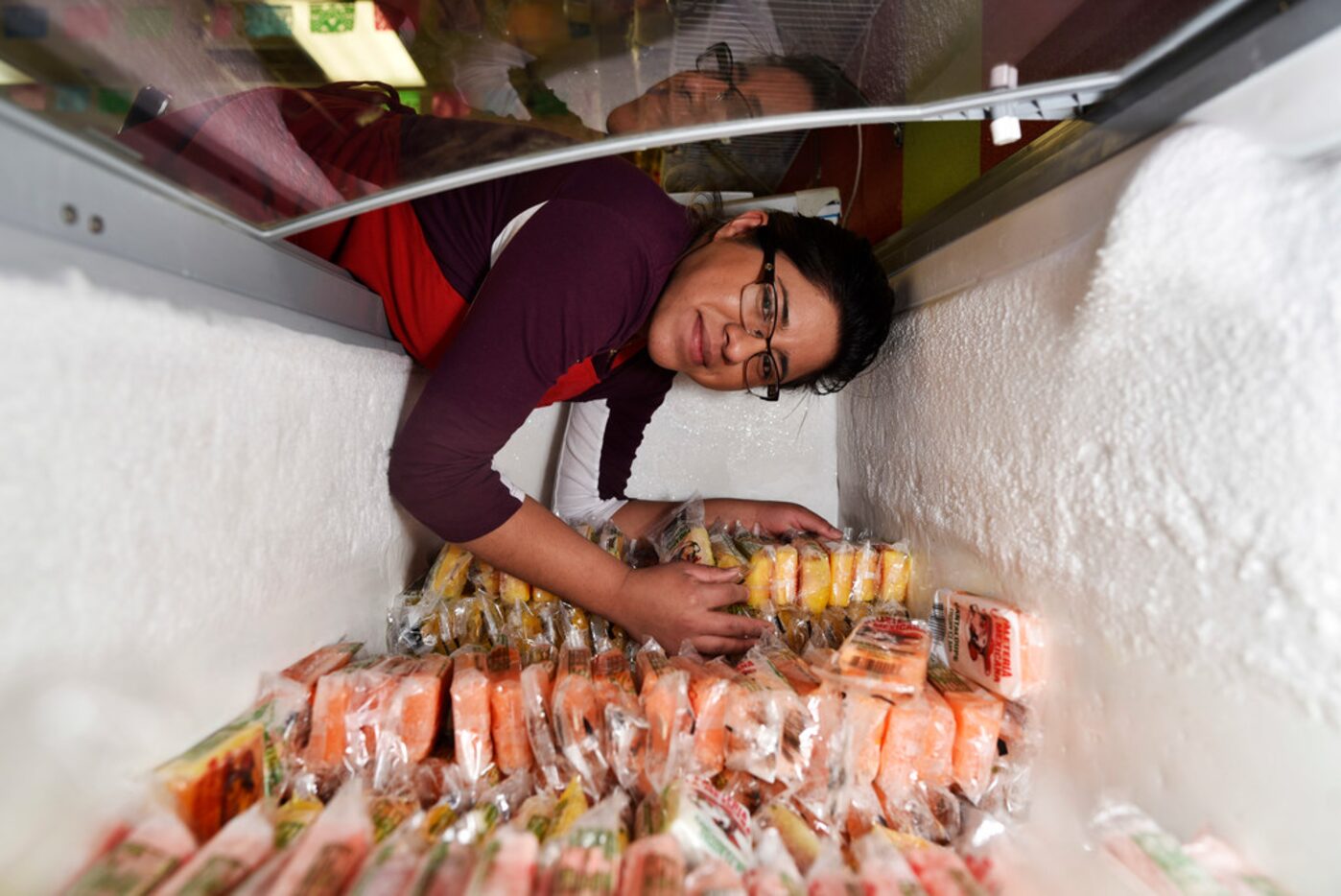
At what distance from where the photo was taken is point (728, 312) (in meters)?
1.16

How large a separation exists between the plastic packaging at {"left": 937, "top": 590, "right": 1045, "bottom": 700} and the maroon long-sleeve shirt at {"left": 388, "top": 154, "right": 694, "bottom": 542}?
0.65 metres

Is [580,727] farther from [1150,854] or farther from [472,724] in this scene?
[1150,854]

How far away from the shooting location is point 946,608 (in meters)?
1.07

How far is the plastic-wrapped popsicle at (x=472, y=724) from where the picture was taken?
2.83 feet

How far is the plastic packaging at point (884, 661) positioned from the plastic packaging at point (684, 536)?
0.36 metres

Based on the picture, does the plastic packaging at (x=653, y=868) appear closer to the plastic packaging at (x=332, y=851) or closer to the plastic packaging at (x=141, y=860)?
the plastic packaging at (x=332, y=851)

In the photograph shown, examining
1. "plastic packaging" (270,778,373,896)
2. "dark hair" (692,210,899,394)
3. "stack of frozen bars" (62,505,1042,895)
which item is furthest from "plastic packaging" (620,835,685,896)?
"dark hair" (692,210,899,394)

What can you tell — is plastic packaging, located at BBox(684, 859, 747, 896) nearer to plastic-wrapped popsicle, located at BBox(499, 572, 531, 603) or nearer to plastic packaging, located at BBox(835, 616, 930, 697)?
plastic packaging, located at BBox(835, 616, 930, 697)

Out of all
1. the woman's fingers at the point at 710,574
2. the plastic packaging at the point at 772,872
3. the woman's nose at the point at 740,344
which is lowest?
the plastic packaging at the point at 772,872

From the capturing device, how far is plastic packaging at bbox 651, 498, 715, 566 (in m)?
1.34

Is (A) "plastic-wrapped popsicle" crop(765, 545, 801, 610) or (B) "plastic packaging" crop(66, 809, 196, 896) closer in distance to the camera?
(B) "plastic packaging" crop(66, 809, 196, 896)

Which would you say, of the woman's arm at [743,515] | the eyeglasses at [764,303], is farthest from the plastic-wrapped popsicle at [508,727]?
the woman's arm at [743,515]

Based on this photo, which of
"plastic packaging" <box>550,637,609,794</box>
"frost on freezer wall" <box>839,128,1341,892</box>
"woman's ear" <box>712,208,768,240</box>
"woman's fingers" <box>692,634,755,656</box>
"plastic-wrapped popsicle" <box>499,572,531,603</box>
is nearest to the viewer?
"frost on freezer wall" <box>839,128,1341,892</box>

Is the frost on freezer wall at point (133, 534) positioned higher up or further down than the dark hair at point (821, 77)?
further down
